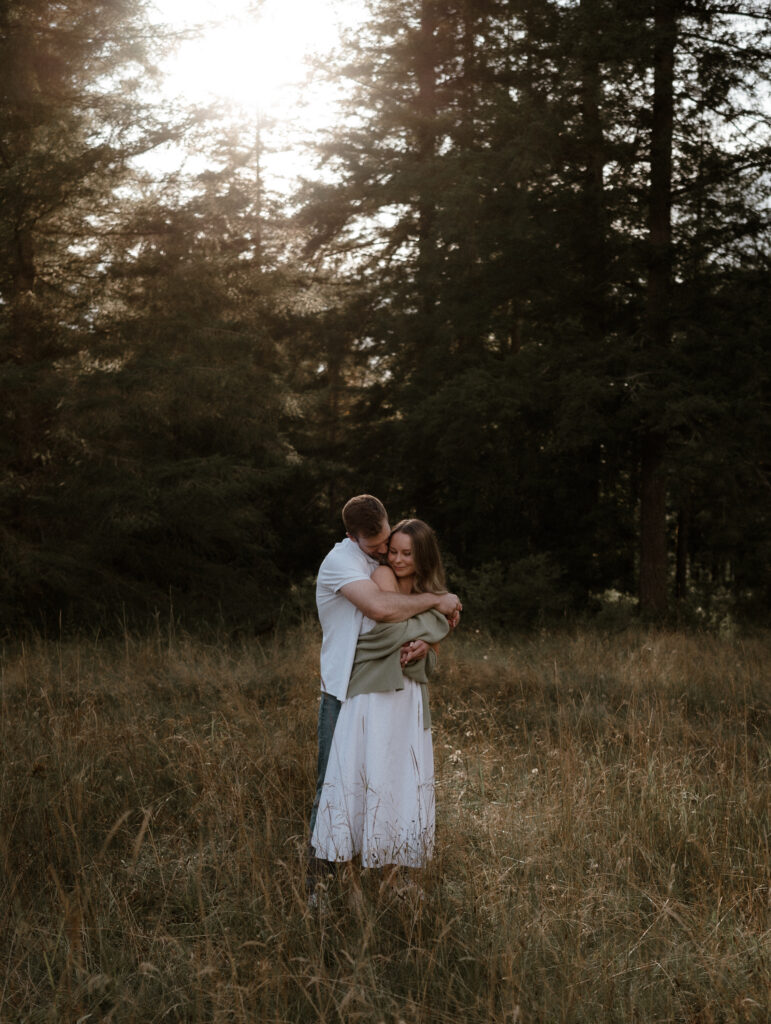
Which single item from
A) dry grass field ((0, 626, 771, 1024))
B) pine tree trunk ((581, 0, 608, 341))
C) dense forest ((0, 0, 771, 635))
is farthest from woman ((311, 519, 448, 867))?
pine tree trunk ((581, 0, 608, 341))

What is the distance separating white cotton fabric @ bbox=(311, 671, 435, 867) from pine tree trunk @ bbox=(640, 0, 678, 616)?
33.1 feet

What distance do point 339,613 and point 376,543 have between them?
1.11 ft

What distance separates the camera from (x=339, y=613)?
384cm

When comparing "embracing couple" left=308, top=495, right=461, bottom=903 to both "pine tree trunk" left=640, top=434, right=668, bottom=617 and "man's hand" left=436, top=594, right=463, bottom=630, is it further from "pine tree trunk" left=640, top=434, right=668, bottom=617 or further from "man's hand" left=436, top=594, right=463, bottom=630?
"pine tree trunk" left=640, top=434, right=668, bottom=617

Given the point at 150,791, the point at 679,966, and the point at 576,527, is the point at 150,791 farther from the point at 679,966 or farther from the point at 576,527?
the point at 576,527

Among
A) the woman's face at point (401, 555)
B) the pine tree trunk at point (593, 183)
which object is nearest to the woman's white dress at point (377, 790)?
the woman's face at point (401, 555)

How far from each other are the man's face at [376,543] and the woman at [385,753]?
2.3 inches

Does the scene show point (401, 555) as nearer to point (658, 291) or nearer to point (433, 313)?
point (658, 291)

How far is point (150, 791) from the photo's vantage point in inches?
201

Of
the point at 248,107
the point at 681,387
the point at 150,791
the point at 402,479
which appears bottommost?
the point at 150,791

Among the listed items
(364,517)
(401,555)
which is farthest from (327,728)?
(364,517)

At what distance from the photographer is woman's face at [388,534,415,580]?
12.5 ft

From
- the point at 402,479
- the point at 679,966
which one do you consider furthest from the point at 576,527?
the point at 679,966

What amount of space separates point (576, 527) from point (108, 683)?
12.0 m
